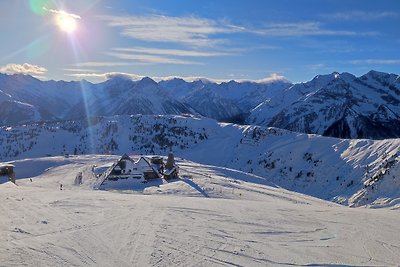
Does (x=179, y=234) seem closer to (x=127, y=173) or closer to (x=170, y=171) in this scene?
(x=127, y=173)

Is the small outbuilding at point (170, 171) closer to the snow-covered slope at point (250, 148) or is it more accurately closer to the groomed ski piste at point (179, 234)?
the groomed ski piste at point (179, 234)

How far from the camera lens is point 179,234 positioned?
609 inches

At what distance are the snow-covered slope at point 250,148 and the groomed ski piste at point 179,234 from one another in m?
37.5

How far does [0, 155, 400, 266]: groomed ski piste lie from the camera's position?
12633mm

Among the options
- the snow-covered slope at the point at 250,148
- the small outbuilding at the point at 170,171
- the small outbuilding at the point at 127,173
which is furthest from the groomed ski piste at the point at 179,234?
the snow-covered slope at the point at 250,148

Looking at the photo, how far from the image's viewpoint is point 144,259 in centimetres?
1244

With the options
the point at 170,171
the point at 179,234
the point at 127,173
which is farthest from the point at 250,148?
the point at 179,234

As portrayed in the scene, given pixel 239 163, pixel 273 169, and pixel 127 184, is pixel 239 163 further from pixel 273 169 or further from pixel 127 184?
pixel 127 184

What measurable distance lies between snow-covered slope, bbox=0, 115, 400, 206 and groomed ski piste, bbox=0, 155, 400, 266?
37.5 meters

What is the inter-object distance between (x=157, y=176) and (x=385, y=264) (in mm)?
36157

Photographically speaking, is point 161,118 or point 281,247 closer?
point 281,247

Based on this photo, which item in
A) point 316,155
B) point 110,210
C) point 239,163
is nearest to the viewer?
point 110,210

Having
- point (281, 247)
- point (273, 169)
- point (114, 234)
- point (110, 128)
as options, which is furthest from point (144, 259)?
point (110, 128)

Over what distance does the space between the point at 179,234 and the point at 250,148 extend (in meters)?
90.1
